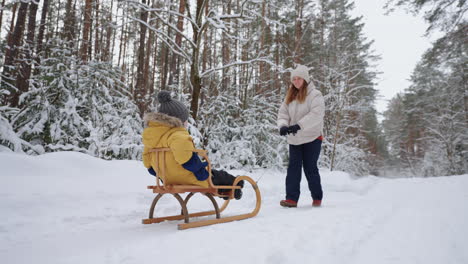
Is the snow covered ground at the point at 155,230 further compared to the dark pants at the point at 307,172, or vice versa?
the dark pants at the point at 307,172

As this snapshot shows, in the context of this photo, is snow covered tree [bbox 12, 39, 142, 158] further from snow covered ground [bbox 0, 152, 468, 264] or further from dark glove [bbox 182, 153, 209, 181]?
dark glove [bbox 182, 153, 209, 181]

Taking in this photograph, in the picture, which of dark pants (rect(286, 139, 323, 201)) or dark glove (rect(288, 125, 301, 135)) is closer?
dark glove (rect(288, 125, 301, 135))

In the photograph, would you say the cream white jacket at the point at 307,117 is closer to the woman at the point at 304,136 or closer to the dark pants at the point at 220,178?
the woman at the point at 304,136

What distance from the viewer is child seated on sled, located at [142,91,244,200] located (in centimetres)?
262

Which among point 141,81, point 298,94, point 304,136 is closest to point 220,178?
point 304,136

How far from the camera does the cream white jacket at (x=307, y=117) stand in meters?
3.91

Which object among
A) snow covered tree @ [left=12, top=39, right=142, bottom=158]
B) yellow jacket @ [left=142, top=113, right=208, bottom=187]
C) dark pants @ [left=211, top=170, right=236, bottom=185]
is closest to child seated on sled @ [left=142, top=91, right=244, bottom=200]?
yellow jacket @ [left=142, top=113, right=208, bottom=187]

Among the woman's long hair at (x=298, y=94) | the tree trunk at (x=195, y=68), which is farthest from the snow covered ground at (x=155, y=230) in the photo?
the tree trunk at (x=195, y=68)

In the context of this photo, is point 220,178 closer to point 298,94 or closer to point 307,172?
point 307,172

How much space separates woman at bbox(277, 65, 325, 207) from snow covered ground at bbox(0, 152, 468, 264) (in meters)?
0.87

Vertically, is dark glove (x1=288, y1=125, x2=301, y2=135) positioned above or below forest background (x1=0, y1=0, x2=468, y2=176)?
below

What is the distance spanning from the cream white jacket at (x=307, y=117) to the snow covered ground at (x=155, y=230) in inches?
48.1

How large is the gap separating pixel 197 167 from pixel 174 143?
0.33m

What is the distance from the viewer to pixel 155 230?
2.70 m
